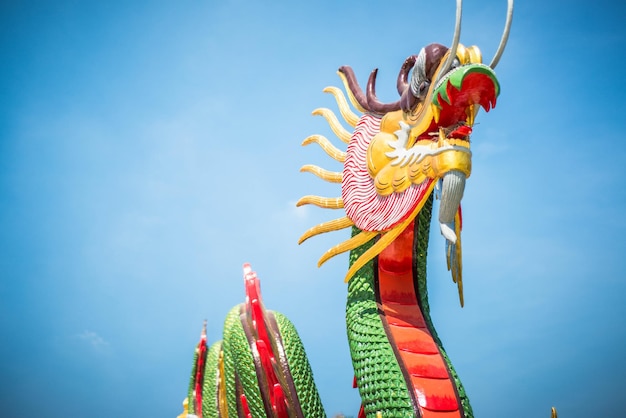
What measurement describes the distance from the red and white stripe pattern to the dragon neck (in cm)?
23

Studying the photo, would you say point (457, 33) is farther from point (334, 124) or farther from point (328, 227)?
point (328, 227)

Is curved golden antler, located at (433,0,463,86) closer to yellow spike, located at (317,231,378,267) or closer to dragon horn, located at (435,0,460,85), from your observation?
dragon horn, located at (435,0,460,85)

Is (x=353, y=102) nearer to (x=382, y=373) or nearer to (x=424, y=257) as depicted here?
(x=424, y=257)

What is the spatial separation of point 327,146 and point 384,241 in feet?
3.54

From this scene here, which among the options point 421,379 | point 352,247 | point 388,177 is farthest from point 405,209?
point 421,379

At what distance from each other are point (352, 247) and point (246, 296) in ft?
2.65

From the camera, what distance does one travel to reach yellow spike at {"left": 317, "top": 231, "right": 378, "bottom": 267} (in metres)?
3.13

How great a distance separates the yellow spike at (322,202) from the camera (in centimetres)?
347

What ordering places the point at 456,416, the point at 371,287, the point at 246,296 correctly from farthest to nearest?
the point at 246,296
the point at 371,287
the point at 456,416

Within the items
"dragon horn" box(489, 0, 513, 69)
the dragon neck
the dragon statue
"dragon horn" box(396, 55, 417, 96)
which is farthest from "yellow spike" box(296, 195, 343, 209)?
"dragon horn" box(489, 0, 513, 69)

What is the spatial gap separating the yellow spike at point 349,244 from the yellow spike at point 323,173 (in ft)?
1.71

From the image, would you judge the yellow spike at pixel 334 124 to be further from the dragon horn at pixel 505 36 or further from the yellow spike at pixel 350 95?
the dragon horn at pixel 505 36

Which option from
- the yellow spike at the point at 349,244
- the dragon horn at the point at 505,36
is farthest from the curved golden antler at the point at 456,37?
the yellow spike at the point at 349,244

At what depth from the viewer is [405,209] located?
2838mm
